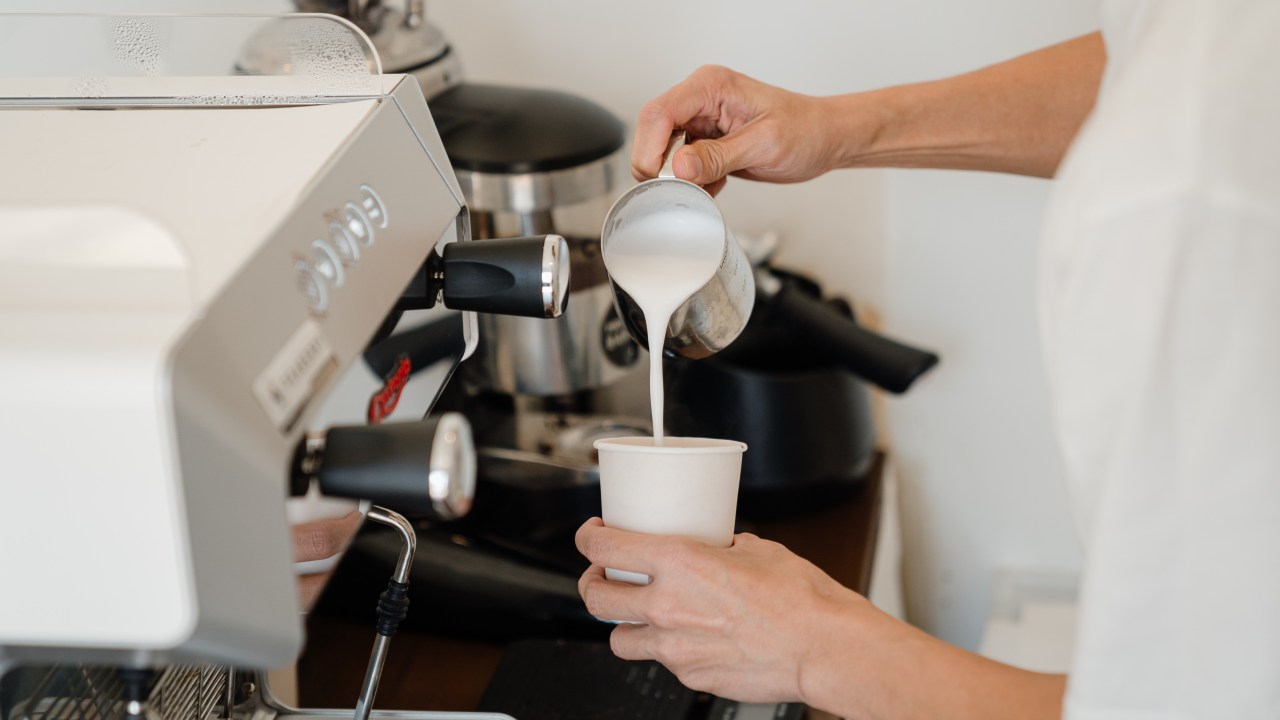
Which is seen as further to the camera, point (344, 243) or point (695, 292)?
point (695, 292)

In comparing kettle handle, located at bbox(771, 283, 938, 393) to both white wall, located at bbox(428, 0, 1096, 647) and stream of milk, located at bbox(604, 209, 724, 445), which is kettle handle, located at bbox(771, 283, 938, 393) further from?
stream of milk, located at bbox(604, 209, 724, 445)

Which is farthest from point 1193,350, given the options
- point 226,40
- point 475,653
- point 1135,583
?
point 475,653

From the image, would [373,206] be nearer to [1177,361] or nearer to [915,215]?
[1177,361]

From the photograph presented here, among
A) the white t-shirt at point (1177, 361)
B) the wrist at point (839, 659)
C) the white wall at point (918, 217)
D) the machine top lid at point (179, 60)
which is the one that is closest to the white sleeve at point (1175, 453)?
the white t-shirt at point (1177, 361)

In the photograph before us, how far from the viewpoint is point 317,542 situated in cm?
45

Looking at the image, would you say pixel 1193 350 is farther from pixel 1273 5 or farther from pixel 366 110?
pixel 366 110

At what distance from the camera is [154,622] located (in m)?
0.33

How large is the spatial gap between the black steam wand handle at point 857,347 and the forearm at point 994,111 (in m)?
0.19

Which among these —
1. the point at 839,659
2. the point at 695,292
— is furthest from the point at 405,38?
the point at 839,659

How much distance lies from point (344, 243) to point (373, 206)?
0.04 metres

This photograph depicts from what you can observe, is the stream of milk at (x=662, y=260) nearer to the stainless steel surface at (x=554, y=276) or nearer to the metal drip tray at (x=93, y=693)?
the stainless steel surface at (x=554, y=276)

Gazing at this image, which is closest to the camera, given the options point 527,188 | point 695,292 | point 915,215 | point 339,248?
point 339,248

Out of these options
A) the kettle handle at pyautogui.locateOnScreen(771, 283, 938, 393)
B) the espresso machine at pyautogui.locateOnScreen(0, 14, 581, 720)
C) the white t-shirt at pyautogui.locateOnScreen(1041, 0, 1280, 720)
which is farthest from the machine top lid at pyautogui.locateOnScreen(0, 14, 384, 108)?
the kettle handle at pyautogui.locateOnScreen(771, 283, 938, 393)

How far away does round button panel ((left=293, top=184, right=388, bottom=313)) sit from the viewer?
398 millimetres
